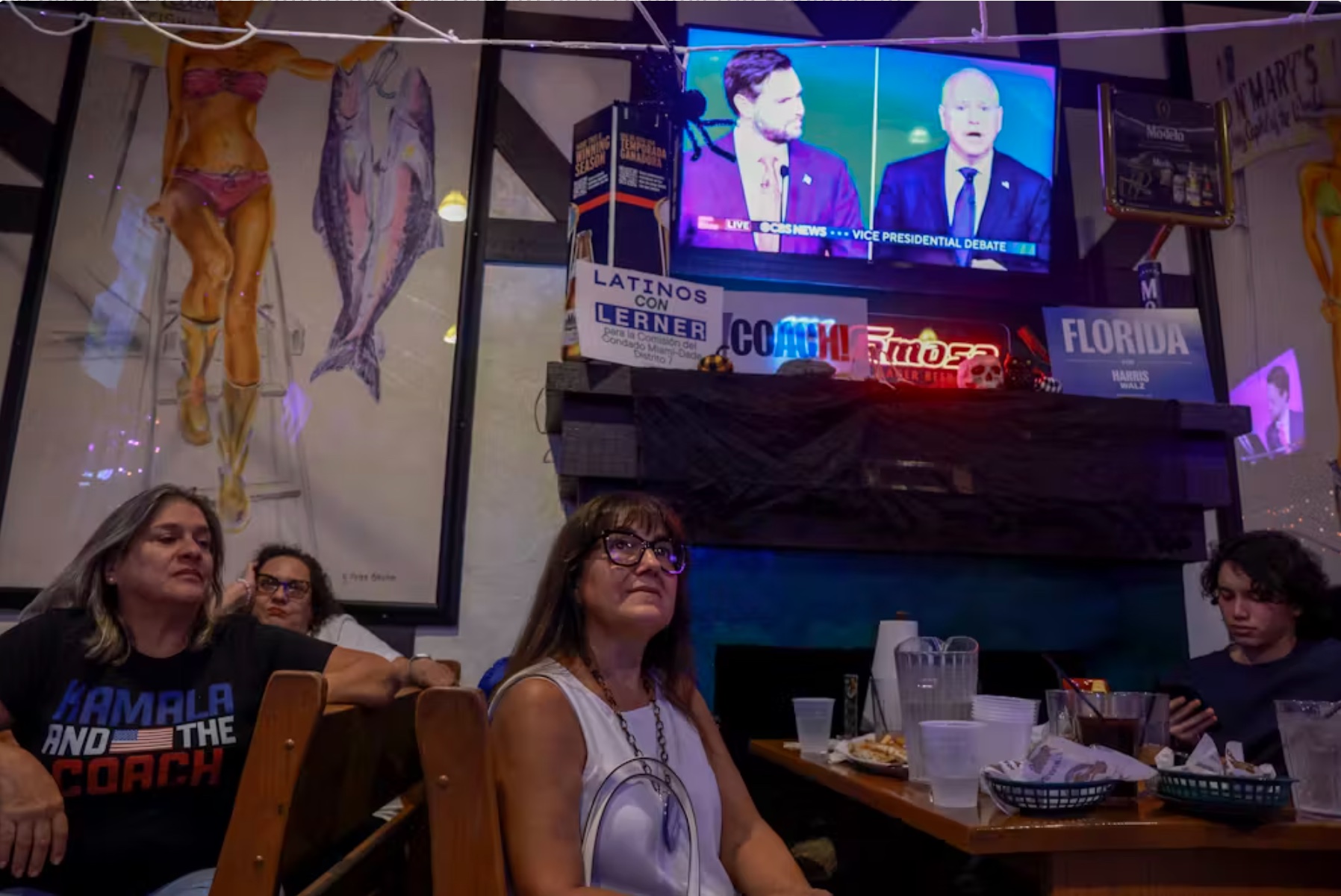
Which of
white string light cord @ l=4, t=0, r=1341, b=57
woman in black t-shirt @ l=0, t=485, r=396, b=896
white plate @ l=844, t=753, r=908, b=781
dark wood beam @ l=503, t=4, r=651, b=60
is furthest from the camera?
dark wood beam @ l=503, t=4, r=651, b=60

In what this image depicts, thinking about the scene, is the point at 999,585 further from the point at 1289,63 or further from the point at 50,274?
the point at 50,274

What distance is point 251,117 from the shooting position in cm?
379

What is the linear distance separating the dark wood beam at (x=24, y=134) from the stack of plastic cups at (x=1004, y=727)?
3873mm

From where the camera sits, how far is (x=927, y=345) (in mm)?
3828

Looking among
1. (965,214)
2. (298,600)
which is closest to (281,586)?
(298,600)

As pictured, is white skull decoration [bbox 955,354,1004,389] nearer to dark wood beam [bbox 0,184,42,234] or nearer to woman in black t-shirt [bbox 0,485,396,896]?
woman in black t-shirt [bbox 0,485,396,896]

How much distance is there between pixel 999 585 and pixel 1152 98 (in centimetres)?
197

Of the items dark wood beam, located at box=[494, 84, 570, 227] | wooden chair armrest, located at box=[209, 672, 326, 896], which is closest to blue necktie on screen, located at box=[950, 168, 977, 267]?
dark wood beam, located at box=[494, 84, 570, 227]

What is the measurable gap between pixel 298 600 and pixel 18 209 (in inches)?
77.1

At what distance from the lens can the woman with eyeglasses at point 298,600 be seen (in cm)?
306

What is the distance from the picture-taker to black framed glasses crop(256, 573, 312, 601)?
309cm

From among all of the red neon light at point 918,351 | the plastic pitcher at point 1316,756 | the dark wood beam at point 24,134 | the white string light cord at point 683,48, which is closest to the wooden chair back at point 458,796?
the plastic pitcher at point 1316,756

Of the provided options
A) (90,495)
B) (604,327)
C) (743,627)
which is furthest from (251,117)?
(743,627)

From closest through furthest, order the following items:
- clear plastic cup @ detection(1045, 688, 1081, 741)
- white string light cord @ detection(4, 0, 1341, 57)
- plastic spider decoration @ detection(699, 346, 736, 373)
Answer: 1. clear plastic cup @ detection(1045, 688, 1081, 741)
2. white string light cord @ detection(4, 0, 1341, 57)
3. plastic spider decoration @ detection(699, 346, 736, 373)
